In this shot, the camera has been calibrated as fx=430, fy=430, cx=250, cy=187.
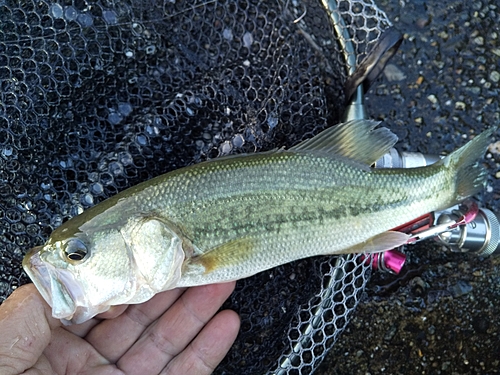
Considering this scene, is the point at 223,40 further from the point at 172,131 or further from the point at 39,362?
the point at 39,362

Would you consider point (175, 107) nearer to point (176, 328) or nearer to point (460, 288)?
point (176, 328)

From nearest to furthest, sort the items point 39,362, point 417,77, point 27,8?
point 39,362
point 27,8
point 417,77

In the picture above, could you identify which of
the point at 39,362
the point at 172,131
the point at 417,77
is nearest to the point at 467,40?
the point at 417,77

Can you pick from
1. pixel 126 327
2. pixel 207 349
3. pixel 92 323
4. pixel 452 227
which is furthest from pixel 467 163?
pixel 92 323

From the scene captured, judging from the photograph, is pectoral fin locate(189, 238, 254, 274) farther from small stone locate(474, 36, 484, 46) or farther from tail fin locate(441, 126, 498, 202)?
small stone locate(474, 36, 484, 46)

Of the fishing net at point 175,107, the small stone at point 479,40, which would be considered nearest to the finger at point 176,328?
the fishing net at point 175,107

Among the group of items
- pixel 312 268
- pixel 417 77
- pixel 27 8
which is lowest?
pixel 312 268
